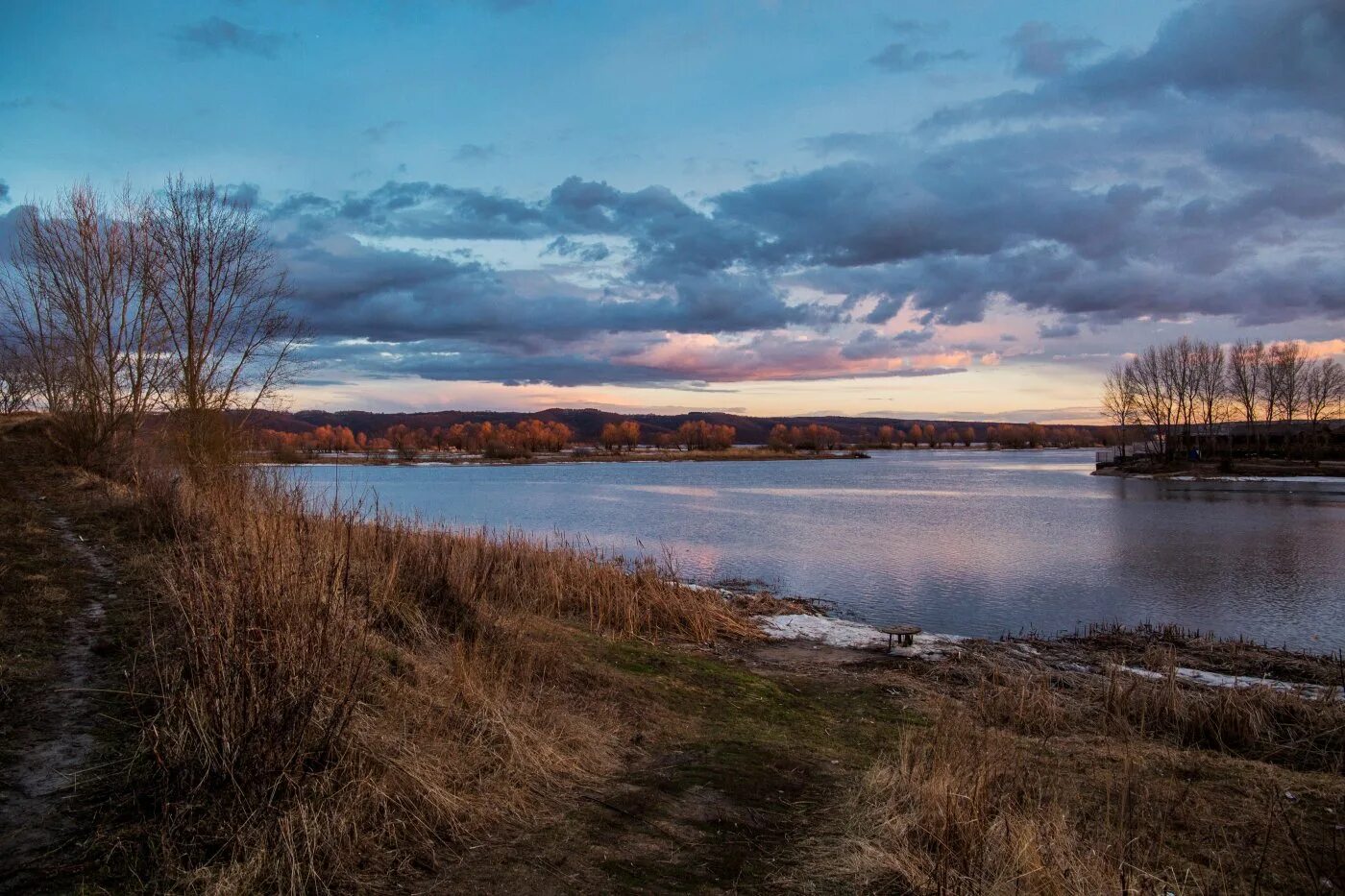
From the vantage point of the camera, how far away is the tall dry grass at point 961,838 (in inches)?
164

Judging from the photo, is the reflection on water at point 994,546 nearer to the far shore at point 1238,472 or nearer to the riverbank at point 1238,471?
the far shore at point 1238,472

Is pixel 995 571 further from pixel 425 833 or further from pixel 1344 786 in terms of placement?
pixel 425 833

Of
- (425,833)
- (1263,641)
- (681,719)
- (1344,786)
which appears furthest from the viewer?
(1263,641)

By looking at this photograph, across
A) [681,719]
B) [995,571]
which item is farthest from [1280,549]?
[681,719]

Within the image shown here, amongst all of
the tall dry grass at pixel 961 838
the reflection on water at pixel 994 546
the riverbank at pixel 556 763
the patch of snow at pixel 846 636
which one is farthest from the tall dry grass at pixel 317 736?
the patch of snow at pixel 846 636

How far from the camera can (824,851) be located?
480 cm

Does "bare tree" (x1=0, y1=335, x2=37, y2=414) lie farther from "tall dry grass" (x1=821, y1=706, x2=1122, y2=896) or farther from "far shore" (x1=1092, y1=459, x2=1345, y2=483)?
"far shore" (x1=1092, y1=459, x2=1345, y2=483)

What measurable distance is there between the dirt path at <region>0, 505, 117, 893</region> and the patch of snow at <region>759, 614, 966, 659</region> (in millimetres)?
10109

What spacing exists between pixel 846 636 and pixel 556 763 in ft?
29.3

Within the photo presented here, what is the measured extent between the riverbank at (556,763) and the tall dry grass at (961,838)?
0.02 metres

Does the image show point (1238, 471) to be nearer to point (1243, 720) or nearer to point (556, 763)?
point (1243, 720)

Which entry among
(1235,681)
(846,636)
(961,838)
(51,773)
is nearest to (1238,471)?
(1235,681)

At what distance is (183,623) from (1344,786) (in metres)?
9.18

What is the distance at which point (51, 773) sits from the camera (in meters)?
4.47
